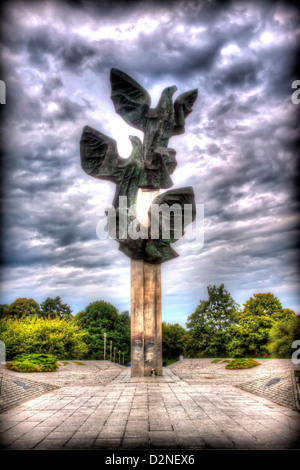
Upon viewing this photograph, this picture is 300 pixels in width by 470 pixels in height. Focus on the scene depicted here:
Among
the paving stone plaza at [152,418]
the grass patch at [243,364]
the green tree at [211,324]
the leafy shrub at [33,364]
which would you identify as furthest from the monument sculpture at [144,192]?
the green tree at [211,324]

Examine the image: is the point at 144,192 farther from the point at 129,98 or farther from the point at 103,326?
the point at 103,326

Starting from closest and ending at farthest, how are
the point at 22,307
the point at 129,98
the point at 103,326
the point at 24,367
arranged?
1. the point at 129,98
2. the point at 24,367
3. the point at 22,307
4. the point at 103,326

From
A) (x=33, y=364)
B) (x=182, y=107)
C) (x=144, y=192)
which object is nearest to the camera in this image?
(x=144, y=192)

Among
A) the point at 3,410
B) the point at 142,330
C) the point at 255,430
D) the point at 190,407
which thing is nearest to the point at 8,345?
the point at 142,330

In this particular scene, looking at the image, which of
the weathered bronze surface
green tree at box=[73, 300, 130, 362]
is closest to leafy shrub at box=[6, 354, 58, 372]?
the weathered bronze surface

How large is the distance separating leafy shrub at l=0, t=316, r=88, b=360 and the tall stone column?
11.5m

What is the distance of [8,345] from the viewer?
68.0ft

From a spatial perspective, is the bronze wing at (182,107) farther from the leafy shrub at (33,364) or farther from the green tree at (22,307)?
the green tree at (22,307)

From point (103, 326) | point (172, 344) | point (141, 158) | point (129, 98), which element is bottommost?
point (172, 344)


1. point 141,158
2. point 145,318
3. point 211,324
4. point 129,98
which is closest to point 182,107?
point 129,98

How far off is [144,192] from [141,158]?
4.51ft

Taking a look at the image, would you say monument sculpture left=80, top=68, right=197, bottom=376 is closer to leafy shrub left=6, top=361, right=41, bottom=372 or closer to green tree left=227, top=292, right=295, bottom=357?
leafy shrub left=6, top=361, right=41, bottom=372

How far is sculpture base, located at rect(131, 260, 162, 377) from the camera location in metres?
12.1

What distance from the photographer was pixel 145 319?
12.4 m
